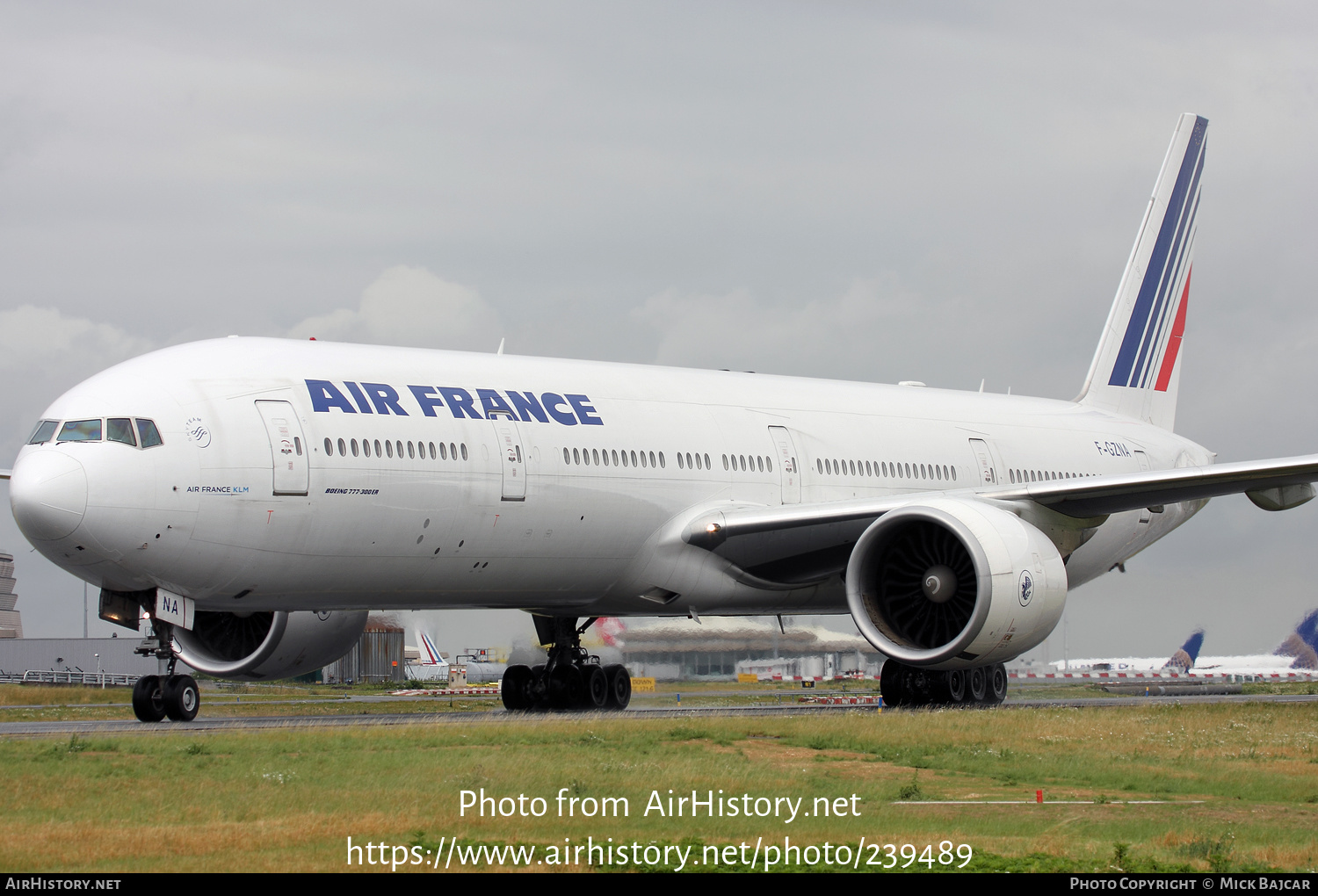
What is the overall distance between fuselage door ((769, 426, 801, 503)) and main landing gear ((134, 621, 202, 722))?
908 centimetres

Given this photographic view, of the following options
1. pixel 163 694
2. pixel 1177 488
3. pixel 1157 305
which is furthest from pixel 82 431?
Result: pixel 1157 305

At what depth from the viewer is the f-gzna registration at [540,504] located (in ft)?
56.1

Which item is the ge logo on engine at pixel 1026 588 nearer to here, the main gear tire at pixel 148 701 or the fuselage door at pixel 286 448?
the fuselage door at pixel 286 448

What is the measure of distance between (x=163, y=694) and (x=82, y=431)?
10.1ft

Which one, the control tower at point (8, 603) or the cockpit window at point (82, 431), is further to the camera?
the control tower at point (8, 603)

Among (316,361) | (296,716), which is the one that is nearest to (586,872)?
(316,361)

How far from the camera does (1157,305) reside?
3250 cm

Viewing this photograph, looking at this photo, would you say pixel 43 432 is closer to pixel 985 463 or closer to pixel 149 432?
pixel 149 432

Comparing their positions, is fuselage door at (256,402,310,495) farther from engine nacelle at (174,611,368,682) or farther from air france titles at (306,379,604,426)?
engine nacelle at (174,611,368,682)

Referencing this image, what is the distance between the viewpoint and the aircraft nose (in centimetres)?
1631

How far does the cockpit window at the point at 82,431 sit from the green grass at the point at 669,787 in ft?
10.6

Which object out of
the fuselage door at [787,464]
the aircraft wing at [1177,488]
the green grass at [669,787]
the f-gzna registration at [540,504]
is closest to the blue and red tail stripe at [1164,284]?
the f-gzna registration at [540,504]
